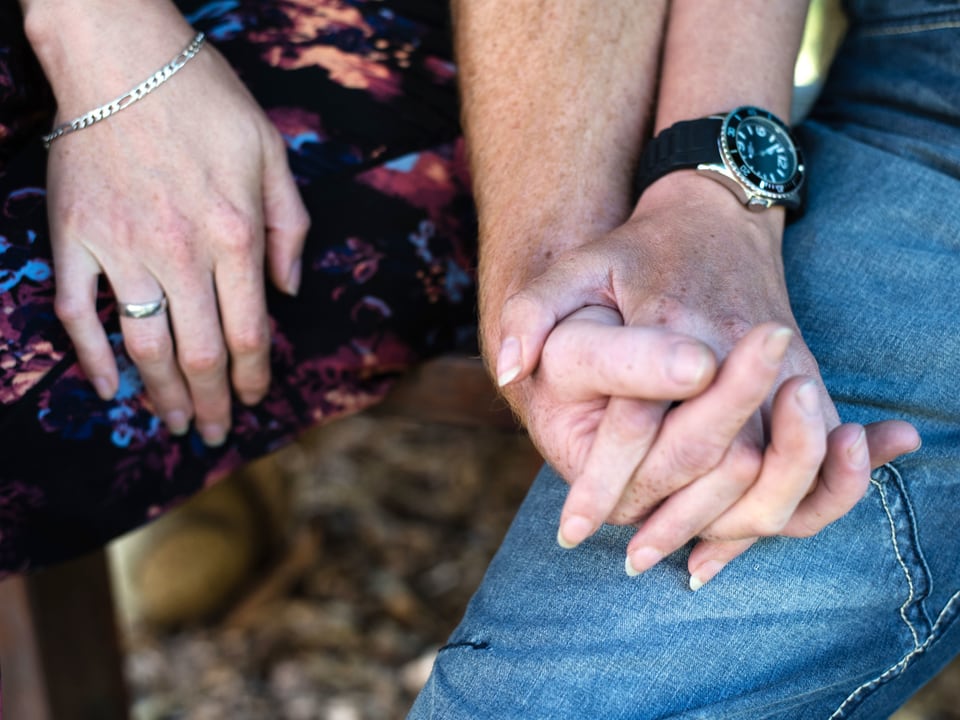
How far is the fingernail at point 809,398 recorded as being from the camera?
0.60m

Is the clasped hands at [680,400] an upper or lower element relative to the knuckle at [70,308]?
upper

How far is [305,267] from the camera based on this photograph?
1.01m

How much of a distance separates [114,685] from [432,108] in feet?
3.45

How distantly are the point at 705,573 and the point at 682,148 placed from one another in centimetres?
37

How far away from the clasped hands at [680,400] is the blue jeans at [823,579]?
0.07 metres

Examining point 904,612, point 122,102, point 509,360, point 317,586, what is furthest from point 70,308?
point 317,586

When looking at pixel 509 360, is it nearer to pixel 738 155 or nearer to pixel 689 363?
pixel 689 363

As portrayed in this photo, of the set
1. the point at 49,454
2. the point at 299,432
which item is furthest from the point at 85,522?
the point at 299,432

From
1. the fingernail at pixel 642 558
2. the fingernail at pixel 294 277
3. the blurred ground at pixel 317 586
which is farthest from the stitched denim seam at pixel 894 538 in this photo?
the blurred ground at pixel 317 586

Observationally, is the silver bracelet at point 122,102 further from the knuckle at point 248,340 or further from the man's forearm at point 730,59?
the man's forearm at point 730,59

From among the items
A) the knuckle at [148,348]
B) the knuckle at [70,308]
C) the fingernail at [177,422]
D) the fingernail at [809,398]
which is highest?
the fingernail at [809,398]

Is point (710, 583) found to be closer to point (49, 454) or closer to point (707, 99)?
point (707, 99)

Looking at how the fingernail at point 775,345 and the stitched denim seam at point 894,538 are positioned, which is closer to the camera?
the fingernail at point 775,345

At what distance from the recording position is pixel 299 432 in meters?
1.07
